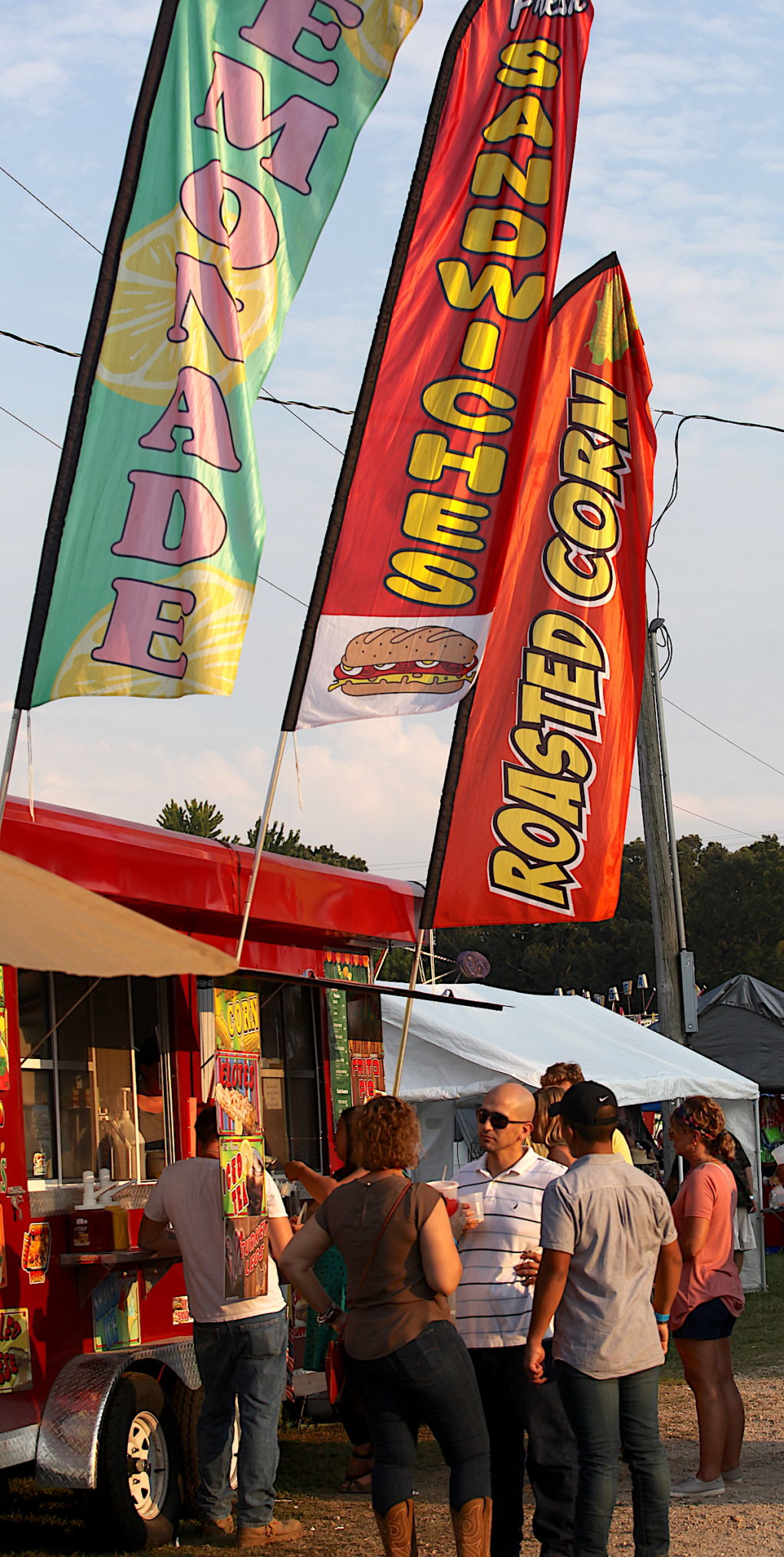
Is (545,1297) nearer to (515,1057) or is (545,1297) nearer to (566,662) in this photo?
(566,662)

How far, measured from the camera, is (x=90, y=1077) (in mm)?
7695

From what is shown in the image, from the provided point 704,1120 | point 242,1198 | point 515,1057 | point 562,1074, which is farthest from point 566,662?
point 515,1057

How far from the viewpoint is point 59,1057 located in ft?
24.4

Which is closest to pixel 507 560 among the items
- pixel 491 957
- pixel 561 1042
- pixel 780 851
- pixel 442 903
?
pixel 442 903

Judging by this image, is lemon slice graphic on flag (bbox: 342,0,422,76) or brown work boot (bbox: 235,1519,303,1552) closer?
brown work boot (bbox: 235,1519,303,1552)

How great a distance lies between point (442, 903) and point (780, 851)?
175 feet

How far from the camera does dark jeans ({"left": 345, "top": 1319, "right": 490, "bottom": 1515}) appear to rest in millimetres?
4926

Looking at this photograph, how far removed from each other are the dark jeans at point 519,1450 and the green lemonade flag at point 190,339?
2.65 metres

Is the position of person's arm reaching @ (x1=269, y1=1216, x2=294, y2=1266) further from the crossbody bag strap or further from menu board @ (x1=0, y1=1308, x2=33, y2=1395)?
the crossbody bag strap

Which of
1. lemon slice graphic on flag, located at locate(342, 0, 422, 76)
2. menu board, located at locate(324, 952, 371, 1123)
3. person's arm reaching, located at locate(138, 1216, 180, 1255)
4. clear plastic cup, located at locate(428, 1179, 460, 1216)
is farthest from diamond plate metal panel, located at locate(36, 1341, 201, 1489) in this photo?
lemon slice graphic on flag, located at locate(342, 0, 422, 76)

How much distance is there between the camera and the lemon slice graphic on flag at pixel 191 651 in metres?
5.80

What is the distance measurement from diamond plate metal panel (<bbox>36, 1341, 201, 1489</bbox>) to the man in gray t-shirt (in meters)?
2.14

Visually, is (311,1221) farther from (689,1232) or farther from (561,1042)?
(561,1042)

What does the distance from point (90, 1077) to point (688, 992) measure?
8.54 m
